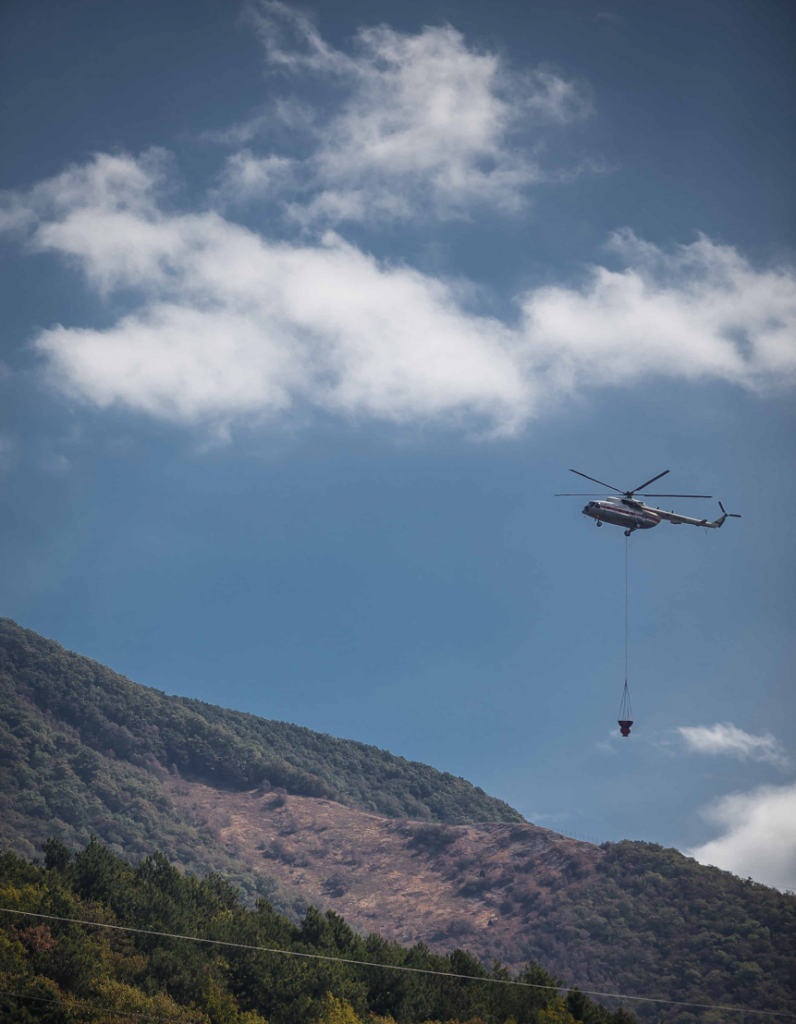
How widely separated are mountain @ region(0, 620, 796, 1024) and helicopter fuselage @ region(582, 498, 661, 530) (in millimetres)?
64414

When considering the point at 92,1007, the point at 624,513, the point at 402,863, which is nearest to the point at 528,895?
the point at 402,863

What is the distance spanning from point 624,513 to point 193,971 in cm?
3733

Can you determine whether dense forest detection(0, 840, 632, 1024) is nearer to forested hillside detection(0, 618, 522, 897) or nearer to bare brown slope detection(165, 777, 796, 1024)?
bare brown slope detection(165, 777, 796, 1024)

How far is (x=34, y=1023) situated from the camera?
45500 millimetres

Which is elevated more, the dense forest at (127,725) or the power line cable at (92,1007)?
the dense forest at (127,725)

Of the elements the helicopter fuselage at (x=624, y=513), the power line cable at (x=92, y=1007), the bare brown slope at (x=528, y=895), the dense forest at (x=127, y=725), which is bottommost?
the power line cable at (x=92, y=1007)

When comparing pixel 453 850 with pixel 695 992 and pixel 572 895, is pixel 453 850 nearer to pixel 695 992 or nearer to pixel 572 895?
pixel 572 895

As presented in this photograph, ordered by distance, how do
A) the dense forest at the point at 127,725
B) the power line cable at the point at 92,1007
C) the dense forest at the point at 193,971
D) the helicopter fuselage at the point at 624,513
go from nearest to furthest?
the power line cable at the point at 92,1007 → the dense forest at the point at 193,971 → the helicopter fuselage at the point at 624,513 → the dense forest at the point at 127,725

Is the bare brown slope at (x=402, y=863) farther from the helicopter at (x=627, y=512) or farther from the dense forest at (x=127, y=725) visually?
the helicopter at (x=627, y=512)

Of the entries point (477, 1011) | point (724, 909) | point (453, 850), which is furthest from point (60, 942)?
point (453, 850)

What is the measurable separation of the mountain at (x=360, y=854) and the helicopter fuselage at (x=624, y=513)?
64.4 meters

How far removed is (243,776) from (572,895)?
2821 inches

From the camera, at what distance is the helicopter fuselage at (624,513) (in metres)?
63.0

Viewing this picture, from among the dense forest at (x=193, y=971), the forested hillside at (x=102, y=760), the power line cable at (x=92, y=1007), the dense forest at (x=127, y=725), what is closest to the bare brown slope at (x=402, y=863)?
the dense forest at (x=127, y=725)
